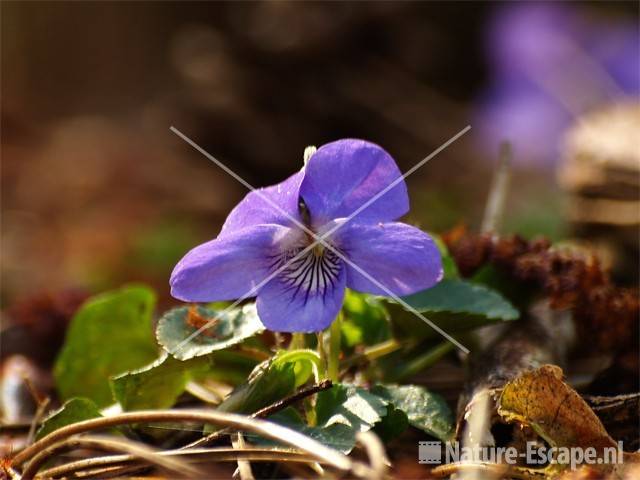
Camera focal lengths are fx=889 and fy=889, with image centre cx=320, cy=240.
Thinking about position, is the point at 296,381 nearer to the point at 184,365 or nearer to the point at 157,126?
the point at 184,365

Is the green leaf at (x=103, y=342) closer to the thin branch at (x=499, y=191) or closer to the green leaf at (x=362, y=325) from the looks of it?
the green leaf at (x=362, y=325)

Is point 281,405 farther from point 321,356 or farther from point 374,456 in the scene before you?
point 374,456

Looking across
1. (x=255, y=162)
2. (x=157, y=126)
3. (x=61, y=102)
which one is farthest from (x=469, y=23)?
(x=61, y=102)

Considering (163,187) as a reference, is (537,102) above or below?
above

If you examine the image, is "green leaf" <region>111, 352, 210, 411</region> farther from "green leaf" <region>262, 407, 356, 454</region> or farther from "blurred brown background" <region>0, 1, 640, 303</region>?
"blurred brown background" <region>0, 1, 640, 303</region>

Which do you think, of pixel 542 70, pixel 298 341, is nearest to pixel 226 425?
pixel 298 341
